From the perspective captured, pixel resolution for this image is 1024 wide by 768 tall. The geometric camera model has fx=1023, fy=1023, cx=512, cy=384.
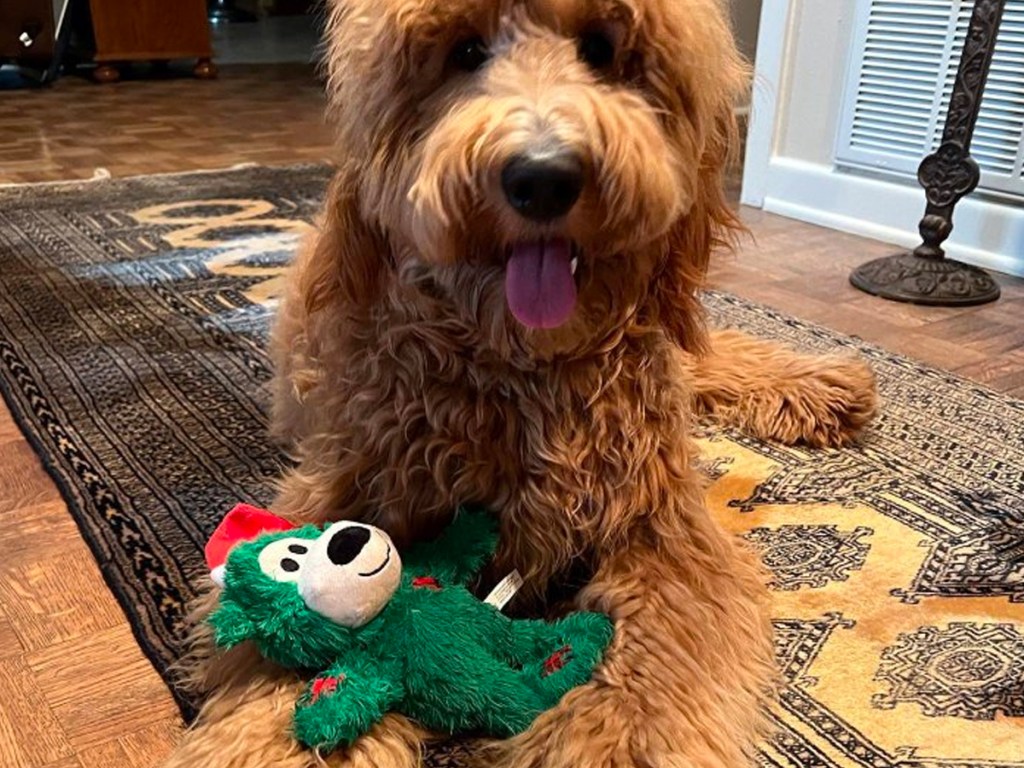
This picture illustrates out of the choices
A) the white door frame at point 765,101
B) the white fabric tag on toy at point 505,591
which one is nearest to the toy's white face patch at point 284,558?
the white fabric tag on toy at point 505,591

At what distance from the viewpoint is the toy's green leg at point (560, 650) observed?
1042 millimetres

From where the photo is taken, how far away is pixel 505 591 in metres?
1.14

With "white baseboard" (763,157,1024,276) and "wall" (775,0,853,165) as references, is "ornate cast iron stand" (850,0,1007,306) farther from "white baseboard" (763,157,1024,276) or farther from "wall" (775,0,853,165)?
"wall" (775,0,853,165)

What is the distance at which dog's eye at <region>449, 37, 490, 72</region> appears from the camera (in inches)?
42.1

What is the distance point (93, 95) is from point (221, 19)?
464 centimetres

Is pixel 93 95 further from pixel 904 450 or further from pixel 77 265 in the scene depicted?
pixel 904 450

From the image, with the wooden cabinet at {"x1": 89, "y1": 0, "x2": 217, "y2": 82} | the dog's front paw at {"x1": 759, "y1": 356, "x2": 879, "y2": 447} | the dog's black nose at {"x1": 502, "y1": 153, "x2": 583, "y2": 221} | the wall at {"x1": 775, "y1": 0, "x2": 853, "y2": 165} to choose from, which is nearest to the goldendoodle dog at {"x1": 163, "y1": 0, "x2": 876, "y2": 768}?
the dog's black nose at {"x1": 502, "y1": 153, "x2": 583, "y2": 221}

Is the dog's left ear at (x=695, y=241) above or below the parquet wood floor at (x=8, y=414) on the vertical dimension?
above

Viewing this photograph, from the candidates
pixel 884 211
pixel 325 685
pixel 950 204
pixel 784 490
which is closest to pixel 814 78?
pixel 884 211

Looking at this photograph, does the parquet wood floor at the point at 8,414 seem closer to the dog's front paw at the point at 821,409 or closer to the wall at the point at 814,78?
the wall at the point at 814,78

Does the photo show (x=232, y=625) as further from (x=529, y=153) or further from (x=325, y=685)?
(x=529, y=153)

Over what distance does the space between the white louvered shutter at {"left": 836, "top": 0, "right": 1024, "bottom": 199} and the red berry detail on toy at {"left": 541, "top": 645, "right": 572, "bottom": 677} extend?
2.29 m

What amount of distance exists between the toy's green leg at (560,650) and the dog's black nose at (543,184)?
17.0 inches

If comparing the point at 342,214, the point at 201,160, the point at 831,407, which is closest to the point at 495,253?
the point at 342,214
